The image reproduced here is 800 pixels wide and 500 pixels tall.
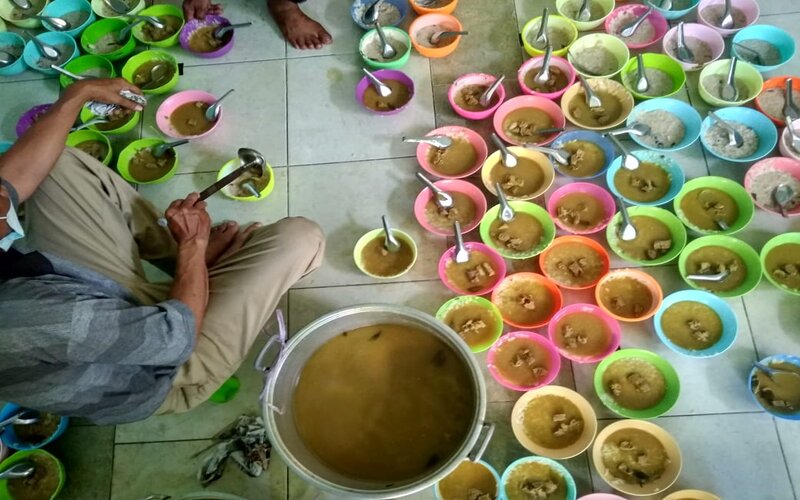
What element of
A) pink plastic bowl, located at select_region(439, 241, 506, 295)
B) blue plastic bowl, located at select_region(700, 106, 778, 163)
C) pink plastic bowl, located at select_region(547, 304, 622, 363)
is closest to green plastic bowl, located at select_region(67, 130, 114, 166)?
pink plastic bowl, located at select_region(439, 241, 506, 295)

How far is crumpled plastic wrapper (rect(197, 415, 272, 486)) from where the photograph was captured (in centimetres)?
158

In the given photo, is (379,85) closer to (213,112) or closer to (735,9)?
(213,112)

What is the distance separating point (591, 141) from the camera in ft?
6.24

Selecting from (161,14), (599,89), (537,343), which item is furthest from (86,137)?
(599,89)

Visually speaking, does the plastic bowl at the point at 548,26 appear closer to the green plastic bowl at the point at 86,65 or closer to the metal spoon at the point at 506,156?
the metal spoon at the point at 506,156

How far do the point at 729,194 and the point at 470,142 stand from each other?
854 mm

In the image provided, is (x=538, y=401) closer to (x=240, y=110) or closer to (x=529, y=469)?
(x=529, y=469)

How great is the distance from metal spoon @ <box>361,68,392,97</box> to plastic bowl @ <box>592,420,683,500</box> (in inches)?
53.1

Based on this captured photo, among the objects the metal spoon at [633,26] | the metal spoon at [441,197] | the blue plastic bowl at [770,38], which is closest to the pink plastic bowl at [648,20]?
the metal spoon at [633,26]

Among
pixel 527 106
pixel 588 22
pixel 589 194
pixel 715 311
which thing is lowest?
pixel 715 311

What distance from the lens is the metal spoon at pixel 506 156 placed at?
1.83 metres

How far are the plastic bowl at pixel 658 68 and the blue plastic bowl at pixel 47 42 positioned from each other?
2.14 meters

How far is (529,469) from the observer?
4.89 ft

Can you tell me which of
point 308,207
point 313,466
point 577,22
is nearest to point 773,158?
point 577,22
